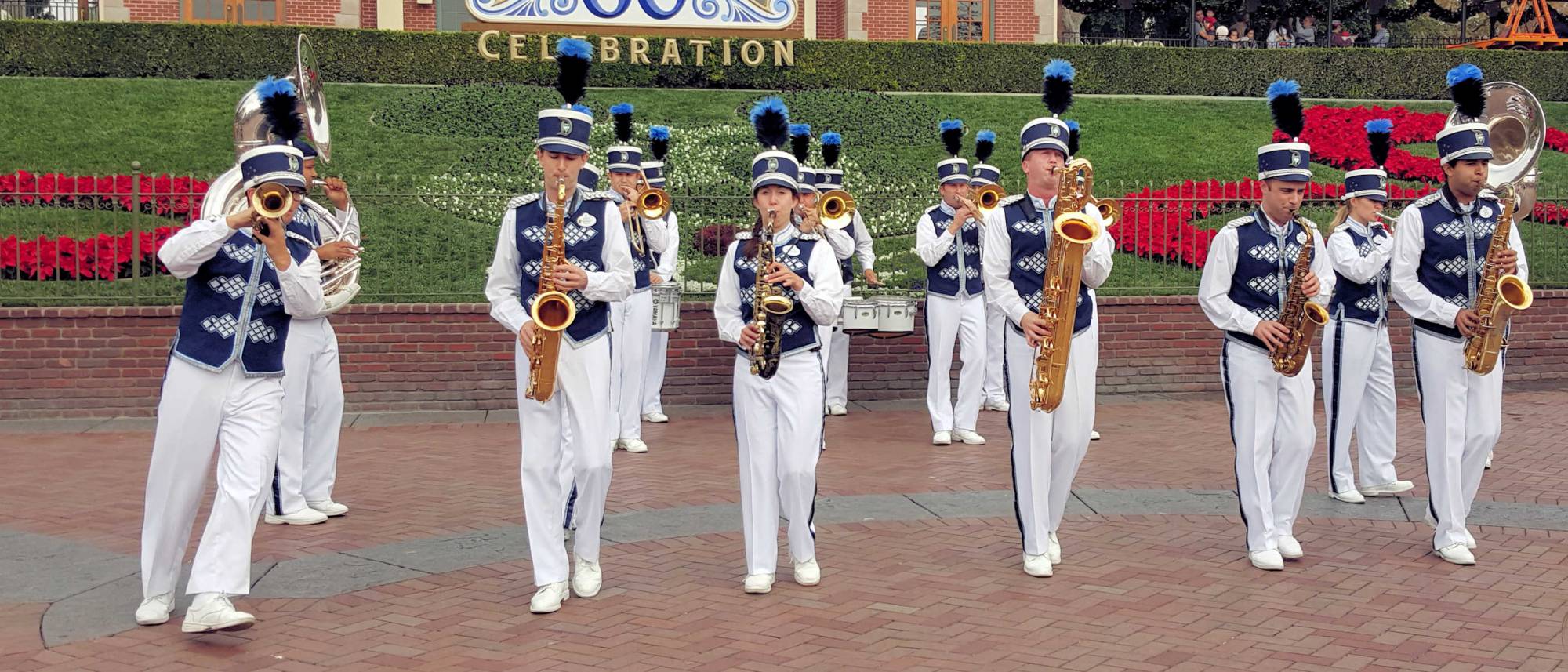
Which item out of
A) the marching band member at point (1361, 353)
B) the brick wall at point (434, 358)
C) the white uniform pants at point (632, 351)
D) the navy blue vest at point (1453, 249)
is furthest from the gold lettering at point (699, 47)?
the navy blue vest at point (1453, 249)

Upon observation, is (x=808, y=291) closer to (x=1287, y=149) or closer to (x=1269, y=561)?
(x=1287, y=149)

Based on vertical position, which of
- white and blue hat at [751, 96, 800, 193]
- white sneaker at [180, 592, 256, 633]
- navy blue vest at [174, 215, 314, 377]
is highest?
white and blue hat at [751, 96, 800, 193]

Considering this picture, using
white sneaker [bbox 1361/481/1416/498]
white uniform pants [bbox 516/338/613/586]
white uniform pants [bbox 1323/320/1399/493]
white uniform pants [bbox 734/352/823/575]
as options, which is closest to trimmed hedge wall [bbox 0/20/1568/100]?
white uniform pants [bbox 1323/320/1399/493]

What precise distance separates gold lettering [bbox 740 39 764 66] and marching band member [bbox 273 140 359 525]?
16.2m

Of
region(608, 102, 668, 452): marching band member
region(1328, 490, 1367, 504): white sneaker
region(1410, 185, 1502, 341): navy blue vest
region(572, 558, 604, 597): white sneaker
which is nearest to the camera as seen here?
region(572, 558, 604, 597): white sneaker

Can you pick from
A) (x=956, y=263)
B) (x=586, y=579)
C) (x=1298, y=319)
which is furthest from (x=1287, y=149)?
(x=956, y=263)

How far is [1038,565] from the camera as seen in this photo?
7.39 m

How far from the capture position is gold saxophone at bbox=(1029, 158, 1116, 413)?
7.24 m

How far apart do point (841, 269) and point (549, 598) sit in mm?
4953

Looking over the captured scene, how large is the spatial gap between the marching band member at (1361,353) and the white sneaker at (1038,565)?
284 centimetres

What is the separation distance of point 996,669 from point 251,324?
3385 millimetres

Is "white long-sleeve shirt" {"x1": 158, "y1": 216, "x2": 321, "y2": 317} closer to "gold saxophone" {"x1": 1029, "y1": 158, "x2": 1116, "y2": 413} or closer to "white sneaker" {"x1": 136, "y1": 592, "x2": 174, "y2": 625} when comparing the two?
"white sneaker" {"x1": 136, "y1": 592, "x2": 174, "y2": 625}

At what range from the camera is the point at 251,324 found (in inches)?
254

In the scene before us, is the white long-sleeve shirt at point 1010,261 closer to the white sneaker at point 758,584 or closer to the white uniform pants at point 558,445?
the white sneaker at point 758,584
